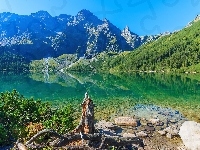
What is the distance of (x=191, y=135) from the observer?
2834cm

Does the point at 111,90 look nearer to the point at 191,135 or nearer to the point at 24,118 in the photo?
the point at 191,135

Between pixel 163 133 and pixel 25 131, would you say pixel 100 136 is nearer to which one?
pixel 25 131

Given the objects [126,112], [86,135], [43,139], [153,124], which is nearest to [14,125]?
[43,139]

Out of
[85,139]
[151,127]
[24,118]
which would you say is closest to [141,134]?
[151,127]

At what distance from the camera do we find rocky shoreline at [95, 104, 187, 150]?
1184 inches

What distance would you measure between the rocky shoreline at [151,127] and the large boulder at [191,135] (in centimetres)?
69

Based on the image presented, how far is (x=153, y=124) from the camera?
39188mm

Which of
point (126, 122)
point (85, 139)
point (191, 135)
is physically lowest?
point (191, 135)

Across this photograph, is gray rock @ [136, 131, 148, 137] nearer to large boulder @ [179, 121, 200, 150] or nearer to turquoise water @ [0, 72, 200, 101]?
large boulder @ [179, 121, 200, 150]

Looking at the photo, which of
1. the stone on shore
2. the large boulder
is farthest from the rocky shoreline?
the large boulder

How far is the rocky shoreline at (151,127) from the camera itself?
1184 inches

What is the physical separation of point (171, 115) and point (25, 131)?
30.0 m

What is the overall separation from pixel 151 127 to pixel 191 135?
9.34 meters

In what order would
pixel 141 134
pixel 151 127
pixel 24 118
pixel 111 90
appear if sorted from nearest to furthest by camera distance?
1. pixel 24 118
2. pixel 141 134
3. pixel 151 127
4. pixel 111 90
